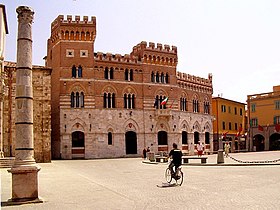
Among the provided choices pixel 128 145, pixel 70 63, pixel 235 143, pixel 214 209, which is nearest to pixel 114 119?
pixel 128 145

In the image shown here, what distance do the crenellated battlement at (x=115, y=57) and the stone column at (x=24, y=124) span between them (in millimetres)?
31182

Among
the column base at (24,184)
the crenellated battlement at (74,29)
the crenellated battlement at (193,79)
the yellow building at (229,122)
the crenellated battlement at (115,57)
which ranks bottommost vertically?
the column base at (24,184)

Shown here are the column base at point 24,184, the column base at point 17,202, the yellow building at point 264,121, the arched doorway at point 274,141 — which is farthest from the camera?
the arched doorway at point 274,141

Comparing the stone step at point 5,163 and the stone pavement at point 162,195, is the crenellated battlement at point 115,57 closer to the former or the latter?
the stone step at point 5,163

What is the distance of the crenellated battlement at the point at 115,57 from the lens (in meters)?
44.1

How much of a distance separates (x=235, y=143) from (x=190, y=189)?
51621 mm

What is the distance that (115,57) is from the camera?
45.2 meters

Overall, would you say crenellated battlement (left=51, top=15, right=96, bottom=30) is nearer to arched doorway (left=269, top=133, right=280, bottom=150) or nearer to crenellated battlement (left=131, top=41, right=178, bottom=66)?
crenellated battlement (left=131, top=41, right=178, bottom=66)

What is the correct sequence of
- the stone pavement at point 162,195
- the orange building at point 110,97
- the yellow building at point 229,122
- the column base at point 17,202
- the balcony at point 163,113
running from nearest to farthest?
the stone pavement at point 162,195, the column base at point 17,202, the orange building at point 110,97, the balcony at point 163,113, the yellow building at point 229,122

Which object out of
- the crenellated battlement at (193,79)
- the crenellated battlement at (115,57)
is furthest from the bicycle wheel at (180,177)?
the crenellated battlement at (193,79)

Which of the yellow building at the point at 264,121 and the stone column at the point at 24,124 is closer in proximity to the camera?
the stone column at the point at 24,124

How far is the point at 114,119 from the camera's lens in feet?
145

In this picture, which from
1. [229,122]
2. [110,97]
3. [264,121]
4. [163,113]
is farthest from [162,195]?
[229,122]

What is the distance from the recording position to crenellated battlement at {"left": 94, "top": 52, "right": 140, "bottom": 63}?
4409 cm
